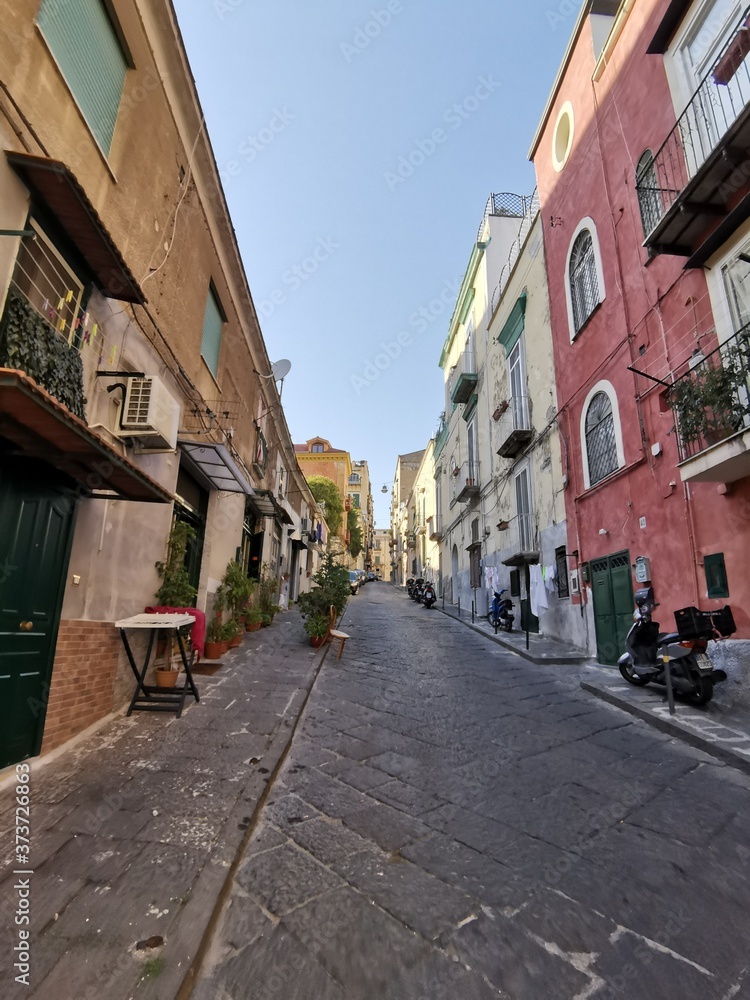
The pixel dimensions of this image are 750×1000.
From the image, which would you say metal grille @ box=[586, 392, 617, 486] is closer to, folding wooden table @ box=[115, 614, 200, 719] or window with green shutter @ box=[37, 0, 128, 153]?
folding wooden table @ box=[115, 614, 200, 719]

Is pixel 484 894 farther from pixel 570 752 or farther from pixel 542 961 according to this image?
pixel 570 752

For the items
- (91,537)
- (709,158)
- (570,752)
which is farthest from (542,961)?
(709,158)

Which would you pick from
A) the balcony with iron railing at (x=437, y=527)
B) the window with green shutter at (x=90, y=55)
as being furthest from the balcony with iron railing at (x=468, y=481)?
the window with green shutter at (x=90, y=55)

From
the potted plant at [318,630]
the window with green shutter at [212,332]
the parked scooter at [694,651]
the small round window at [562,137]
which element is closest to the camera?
the parked scooter at [694,651]

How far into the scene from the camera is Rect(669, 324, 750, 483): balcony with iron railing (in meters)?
4.88

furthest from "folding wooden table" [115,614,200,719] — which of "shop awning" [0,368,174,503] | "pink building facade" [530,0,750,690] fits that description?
"pink building facade" [530,0,750,690]

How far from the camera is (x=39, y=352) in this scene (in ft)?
10.6

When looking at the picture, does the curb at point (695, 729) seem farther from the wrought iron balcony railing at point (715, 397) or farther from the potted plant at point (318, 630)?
the potted plant at point (318, 630)

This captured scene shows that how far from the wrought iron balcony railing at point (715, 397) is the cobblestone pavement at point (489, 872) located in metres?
3.21

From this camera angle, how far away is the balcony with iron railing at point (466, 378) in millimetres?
17875

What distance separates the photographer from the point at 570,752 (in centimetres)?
386

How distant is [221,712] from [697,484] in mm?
6001

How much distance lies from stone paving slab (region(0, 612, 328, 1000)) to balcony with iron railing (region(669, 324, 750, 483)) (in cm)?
498

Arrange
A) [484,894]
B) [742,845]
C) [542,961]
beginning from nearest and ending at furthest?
1. [542,961]
2. [484,894]
3. [742,845]
